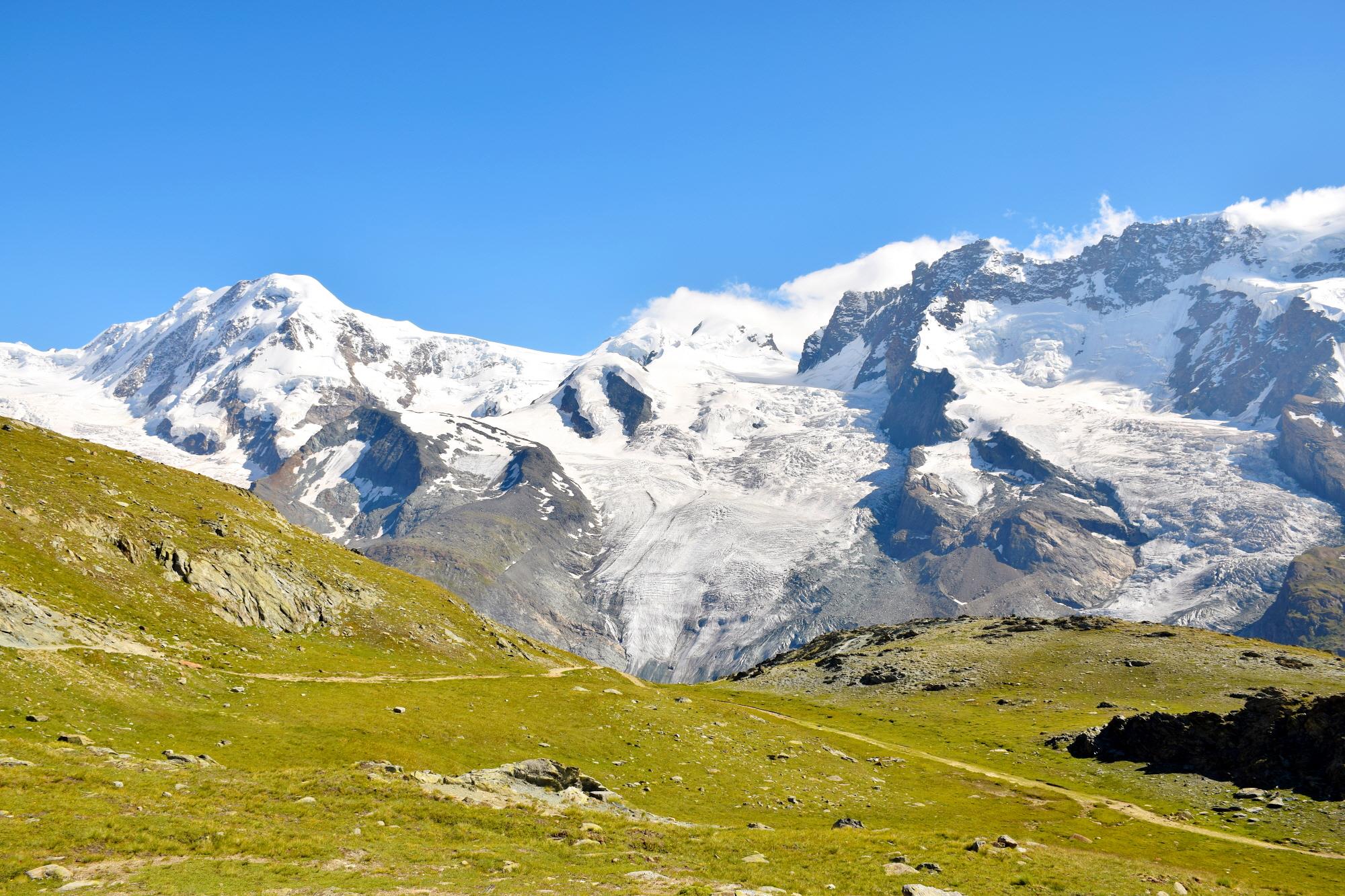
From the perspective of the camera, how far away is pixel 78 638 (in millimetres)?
51781

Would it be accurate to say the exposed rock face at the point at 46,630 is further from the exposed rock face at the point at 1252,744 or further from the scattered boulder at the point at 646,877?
the exposed rock face at the point at 1252,744

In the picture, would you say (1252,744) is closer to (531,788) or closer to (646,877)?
(531,788)

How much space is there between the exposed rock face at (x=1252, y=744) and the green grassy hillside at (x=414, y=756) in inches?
113

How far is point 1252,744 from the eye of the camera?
6725 cm

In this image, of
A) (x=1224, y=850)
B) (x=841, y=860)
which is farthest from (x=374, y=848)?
(x=1224, y=850)

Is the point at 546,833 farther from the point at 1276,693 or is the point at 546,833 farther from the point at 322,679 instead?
the point at 1276,693

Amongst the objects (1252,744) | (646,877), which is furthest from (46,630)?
(1252,744)

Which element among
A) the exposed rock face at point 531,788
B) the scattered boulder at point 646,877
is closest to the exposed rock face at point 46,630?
the exposed rock face at point 531,788

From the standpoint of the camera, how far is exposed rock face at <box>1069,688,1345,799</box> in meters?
62.0

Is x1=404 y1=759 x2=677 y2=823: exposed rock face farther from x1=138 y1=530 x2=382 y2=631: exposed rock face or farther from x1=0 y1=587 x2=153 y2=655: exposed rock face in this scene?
x1=138 y1=530 x2=382 y2=631: exposed rock face

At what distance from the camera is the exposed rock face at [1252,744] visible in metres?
62.0

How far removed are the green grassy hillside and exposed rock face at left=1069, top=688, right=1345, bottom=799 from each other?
2.87m

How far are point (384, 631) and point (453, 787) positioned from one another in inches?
1701

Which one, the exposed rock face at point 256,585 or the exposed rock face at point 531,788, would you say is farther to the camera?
the exposed rock face at point 256,585
